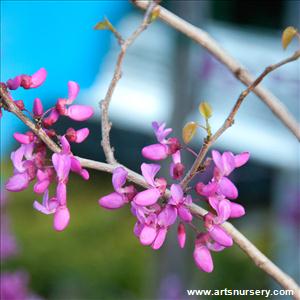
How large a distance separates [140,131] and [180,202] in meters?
5.89

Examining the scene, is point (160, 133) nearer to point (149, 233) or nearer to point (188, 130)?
point (188, 130)

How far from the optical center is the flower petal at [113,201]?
0.92m

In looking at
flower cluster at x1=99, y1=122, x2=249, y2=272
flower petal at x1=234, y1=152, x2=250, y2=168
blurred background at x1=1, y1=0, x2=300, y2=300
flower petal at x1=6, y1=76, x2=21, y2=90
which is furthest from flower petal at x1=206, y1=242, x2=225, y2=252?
blurred background at x1=1, y1=0, x2=300, y2=300

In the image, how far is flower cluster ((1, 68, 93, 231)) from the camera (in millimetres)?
915

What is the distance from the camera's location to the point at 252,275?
4.25 meters

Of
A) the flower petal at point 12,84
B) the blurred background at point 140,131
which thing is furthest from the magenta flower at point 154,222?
the blurred background at point 140,131

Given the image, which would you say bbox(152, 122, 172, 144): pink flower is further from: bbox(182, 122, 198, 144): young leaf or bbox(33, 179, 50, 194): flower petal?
bbox(33, 179, 50, 194): flower petal

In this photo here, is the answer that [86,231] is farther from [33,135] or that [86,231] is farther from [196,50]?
[33,135]

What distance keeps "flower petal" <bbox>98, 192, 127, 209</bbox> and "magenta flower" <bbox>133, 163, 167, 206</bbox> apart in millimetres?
33

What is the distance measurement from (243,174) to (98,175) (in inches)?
48.7

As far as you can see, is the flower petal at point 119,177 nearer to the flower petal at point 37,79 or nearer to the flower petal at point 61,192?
the flower petal at point 61,192

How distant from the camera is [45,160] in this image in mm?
990

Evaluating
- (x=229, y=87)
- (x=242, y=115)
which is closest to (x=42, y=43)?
(x=229, y=87)

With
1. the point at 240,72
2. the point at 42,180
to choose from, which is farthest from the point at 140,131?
the point at 42,180
